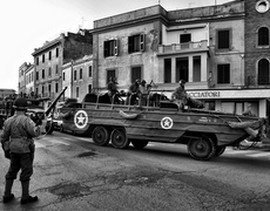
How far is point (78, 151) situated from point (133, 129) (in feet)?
6.88

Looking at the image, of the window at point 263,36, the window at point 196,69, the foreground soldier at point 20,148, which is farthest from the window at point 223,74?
the foreground soldier at point 20,148

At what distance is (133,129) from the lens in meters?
9.86

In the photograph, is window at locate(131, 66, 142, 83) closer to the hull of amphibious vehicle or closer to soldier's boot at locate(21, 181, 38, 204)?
the hull of amphibious vehicle

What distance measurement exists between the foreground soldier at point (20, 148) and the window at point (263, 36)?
76.3 ft

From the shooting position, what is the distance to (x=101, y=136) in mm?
11008

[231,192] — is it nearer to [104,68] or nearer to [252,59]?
[252,59]

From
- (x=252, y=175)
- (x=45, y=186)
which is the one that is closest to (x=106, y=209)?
(x=45, y=186)

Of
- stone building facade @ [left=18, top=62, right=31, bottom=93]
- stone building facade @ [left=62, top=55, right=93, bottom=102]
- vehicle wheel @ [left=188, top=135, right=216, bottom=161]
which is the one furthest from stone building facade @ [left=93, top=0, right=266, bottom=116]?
stone building facade @ [left=18, top=62, right=31, bottom=93]

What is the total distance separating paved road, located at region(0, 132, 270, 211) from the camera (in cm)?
455

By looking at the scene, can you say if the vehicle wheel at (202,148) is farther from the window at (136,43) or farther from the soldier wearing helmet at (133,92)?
the window at (136,43)

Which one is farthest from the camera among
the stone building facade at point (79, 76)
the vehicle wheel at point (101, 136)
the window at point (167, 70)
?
the stone building facade at point (79, 76)

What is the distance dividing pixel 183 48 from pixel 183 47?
11 cm

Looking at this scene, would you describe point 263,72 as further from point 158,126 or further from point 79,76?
point 79,76

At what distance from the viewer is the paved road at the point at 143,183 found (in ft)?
14.9
